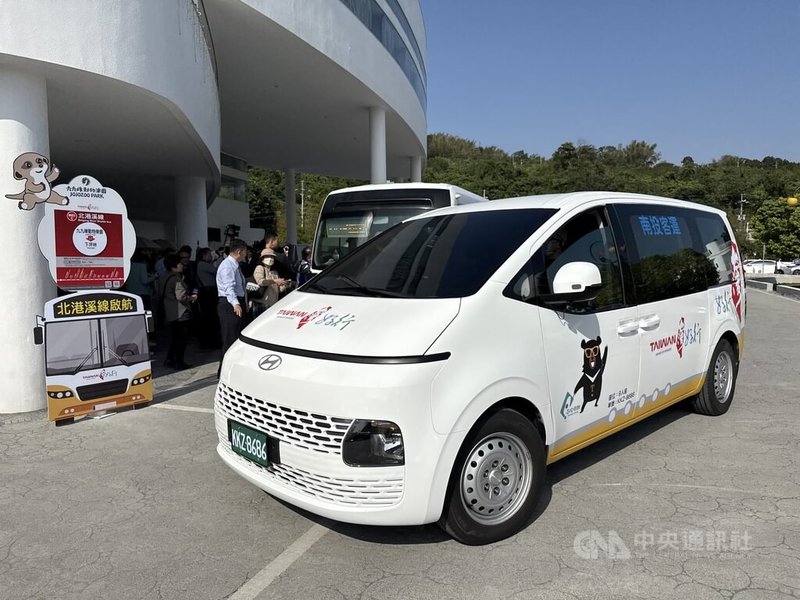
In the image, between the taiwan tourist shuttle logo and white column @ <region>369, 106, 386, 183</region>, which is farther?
white column @ <region>369, 106, 386, 183</region>

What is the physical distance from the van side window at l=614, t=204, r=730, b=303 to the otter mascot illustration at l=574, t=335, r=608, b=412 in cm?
68

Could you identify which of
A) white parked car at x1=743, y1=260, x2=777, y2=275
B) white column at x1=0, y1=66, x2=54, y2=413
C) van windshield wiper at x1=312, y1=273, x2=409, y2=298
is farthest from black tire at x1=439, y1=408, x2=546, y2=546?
white parked car at x1=743, y1=260, x2=777, y2=275

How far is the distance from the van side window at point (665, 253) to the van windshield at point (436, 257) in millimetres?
932

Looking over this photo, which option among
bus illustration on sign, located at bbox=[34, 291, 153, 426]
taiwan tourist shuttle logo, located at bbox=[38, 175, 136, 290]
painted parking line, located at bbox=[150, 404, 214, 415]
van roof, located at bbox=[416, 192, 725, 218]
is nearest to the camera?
van roof, located at bbox=[416, 192, 725, 218]

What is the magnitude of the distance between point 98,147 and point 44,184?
543cm

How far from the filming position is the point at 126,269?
614 cm

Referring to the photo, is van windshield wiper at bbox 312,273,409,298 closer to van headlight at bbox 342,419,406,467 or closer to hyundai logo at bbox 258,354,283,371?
hyundai logo at bbox 258,354,283,371

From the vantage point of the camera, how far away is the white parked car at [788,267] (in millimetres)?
45472

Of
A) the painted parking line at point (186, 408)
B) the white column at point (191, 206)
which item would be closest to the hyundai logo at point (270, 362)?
the painted parking line at point (186, 408)

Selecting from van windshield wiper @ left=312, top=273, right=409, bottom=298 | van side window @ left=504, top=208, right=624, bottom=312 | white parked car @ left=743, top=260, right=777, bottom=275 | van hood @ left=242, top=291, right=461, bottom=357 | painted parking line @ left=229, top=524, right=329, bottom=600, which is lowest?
painted parking line @ left=229, top=524, right=329, bottom=600

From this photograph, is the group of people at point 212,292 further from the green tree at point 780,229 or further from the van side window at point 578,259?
the green tree at point 780,229

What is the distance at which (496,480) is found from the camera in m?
3.09

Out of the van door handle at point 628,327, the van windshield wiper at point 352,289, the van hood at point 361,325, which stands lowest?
the van door handle at point 628,327

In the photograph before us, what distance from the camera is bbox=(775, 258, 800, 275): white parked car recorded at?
45.5 m
